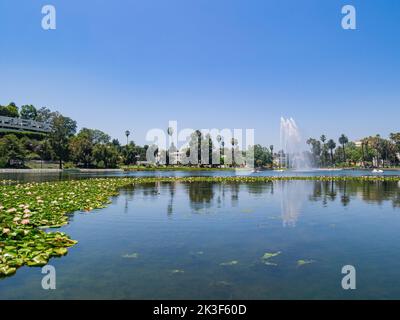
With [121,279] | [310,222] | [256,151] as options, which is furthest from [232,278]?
[256,151]

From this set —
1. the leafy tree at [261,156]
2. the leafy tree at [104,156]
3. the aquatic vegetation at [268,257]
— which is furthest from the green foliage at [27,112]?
the aquatic vegetation at [268,257]

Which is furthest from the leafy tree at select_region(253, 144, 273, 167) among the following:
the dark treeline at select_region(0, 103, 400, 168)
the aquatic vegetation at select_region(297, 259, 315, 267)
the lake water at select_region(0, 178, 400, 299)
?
the aquatic vegetation at select_region(297, 259, 315, 267)

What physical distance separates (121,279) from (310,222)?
10.6 meters

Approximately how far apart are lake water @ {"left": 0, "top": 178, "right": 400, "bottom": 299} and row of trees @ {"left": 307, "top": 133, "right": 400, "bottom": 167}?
14938 cm

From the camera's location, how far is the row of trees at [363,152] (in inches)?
6063

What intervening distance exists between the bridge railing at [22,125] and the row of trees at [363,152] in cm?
13292

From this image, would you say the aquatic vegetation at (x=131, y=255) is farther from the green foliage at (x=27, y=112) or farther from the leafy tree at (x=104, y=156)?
the green foliage at (x=27, y=112)

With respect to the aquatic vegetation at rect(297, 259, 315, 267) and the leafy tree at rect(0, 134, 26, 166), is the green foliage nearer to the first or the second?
the leafy tree at rect(0, 134, 26, 166)

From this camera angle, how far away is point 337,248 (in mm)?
11328

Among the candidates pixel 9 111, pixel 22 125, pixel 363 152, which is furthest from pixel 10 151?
pixel 363 152

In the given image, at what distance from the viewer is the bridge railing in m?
136

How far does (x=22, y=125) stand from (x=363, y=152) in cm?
15899

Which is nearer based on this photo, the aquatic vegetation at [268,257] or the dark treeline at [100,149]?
the aquatic vegetation at [268,257]

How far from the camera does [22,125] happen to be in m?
144
